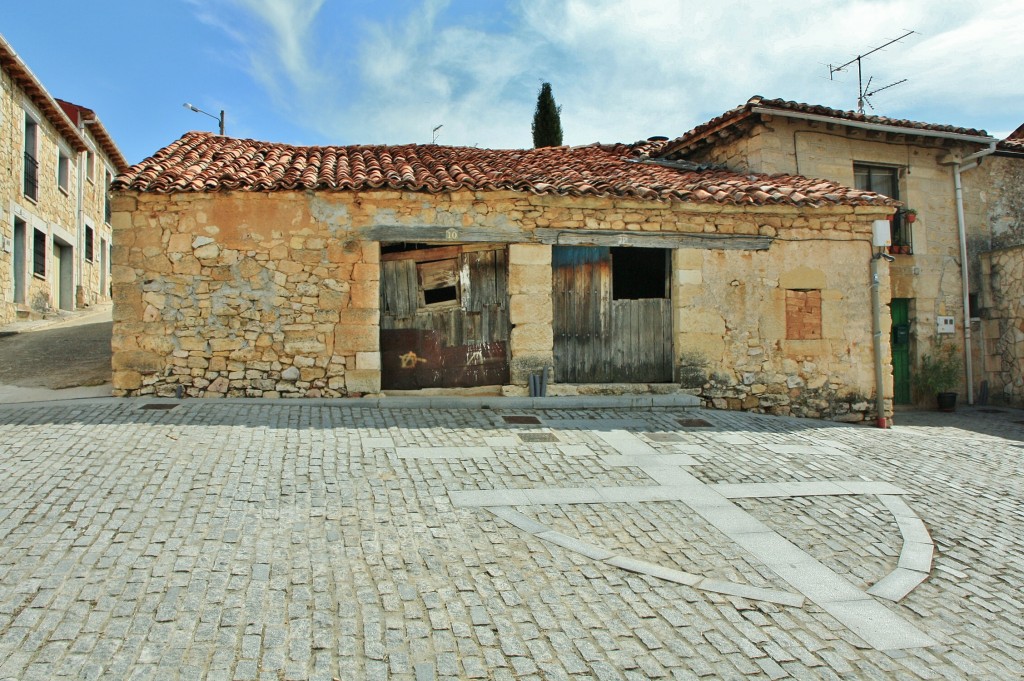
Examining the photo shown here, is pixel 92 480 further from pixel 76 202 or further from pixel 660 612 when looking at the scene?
pixel 76 202

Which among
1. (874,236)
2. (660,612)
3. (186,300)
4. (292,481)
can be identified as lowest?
(660,612)

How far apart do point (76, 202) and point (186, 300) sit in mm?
14032

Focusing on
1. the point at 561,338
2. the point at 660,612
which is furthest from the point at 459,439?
the point at 660,612

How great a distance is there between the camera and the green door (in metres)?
12.5

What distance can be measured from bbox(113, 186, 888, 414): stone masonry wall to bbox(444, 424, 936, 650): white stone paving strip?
2710mm

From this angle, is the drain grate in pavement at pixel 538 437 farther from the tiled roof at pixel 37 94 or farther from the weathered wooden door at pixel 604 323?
the tiled roof at pixel 37 94

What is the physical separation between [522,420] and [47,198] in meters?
15.5

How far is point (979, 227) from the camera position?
13.1 m

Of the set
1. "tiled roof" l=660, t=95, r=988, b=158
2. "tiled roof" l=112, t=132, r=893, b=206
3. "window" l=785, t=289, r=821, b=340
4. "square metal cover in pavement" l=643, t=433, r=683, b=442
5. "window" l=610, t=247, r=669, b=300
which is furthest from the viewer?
"tiled roof" l=660, t=95, r=988, b=158

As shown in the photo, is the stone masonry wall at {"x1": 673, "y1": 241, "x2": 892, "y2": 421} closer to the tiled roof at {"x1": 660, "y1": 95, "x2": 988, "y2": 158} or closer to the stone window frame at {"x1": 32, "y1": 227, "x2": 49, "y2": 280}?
the tiled roof at {"x1": 660, "y1": 95, "x2": 988, "y2": 158}

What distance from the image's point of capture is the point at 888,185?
1264 cm

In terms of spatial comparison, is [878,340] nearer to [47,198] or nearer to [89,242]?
[47,198]

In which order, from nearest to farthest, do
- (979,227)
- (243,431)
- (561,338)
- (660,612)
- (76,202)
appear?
(660,612) → (243,431) → (561,338) → (979,227) → (76,202)

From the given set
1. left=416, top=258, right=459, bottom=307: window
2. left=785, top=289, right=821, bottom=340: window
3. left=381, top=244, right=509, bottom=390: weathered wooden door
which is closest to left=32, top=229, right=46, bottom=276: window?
left=381, top=244, right=509, bottom=390: weathered wooden door
